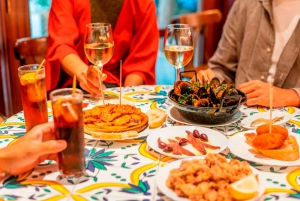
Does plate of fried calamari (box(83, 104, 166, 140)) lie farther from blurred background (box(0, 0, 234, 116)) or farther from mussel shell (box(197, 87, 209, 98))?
blurred background (box(0, 0, 234, 116))

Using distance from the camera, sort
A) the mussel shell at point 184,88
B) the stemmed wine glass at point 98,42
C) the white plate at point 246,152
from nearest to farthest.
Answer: the white plate at point 246,152, the mussel shell at point 184,88, the stemmed wine glass at point 98,42

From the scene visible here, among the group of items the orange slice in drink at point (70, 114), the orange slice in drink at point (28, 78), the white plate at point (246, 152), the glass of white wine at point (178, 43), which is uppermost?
the glass of white wine at point (178, 43)

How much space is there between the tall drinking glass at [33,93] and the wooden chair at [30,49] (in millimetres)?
1061

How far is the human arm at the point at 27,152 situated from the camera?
3.27 ft

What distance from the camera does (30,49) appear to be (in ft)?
7.71

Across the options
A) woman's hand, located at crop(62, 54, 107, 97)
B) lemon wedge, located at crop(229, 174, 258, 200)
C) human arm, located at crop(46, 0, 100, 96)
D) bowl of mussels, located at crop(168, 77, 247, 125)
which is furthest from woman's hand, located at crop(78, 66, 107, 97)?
lemon wedge, located at crop(229, 174, 258, 200)

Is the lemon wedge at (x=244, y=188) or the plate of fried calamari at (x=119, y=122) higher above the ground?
the plate of fried calamari at (x=119, y=122)

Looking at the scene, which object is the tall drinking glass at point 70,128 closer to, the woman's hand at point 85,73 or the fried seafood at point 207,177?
the fried seafood at point 207,177

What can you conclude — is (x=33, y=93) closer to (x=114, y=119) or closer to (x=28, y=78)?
(x=28, y=78)

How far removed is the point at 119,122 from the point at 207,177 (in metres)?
0.45

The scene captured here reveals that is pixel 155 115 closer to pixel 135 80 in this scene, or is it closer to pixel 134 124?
pixel 134 124

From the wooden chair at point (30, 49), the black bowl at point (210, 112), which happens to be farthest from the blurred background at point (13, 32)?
the black bowl at point (210, 112)

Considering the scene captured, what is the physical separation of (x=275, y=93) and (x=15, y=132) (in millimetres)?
1021

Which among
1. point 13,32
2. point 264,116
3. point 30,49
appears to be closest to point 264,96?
point 264,116
